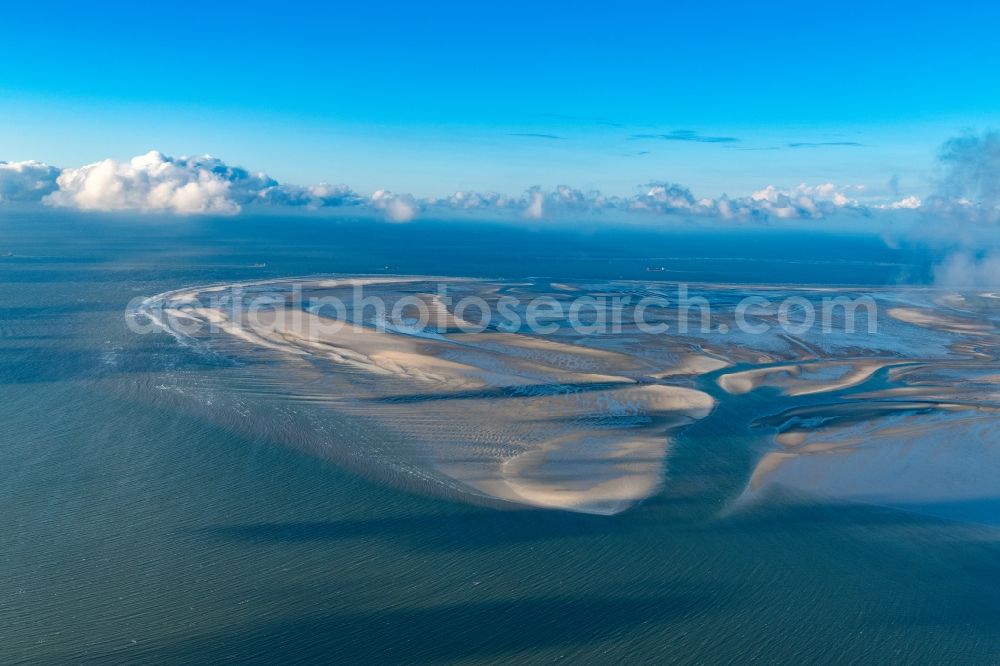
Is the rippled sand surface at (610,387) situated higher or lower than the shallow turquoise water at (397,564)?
higher

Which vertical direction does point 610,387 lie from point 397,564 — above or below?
above

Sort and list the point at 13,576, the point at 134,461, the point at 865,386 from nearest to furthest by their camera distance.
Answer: the point at 13,576
the point at 134,461
the point at 865,386

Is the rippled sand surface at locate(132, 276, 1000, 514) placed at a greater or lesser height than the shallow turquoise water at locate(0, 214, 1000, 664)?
greater

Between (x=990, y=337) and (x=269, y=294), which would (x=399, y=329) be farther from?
(x=990, y=337)

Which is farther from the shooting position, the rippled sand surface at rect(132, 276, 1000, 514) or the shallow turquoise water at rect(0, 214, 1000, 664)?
the rippled sand surface at rect(132, 276, 1000, 514)

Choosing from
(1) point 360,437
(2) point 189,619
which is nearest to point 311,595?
(2) point 189,619

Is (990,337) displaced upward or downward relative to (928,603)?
upward

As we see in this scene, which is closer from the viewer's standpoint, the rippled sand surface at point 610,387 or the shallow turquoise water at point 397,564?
the shallow turquoise water at point 397,564

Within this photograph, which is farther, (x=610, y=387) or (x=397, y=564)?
(x=610, y=387)
